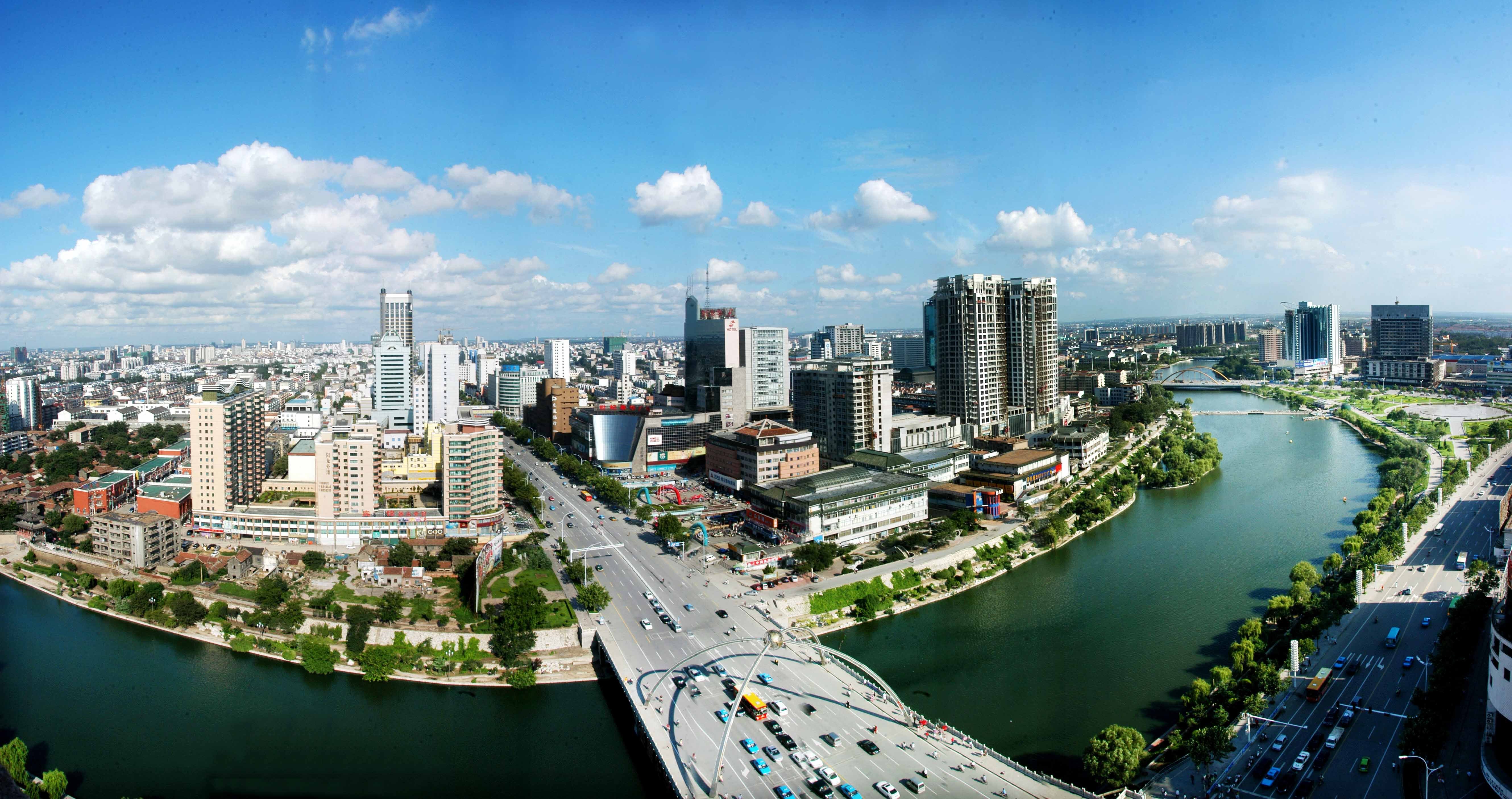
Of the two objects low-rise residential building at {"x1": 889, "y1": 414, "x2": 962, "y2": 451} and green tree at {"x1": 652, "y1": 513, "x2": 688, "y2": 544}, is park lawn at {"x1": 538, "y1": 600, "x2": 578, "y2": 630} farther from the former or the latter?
low-rise residential building at {"x1": 889, "y1": 414, "x2": 962, "y2": 451}

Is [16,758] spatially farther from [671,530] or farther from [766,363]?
[766,363]

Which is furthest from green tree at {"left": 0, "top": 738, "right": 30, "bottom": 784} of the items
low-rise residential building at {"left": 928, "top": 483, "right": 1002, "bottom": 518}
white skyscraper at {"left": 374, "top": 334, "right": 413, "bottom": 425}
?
white skyscraper at {"left": 374, "top": 334, "right": 413, "bottom": 425}

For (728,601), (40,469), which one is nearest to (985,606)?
(728,601)

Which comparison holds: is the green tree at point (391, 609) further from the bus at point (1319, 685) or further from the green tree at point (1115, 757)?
the bus at point (1319, 685)

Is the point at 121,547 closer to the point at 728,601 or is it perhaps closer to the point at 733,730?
the point at 728,601

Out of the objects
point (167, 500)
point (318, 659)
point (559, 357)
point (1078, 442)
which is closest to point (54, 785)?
point (318, 659)

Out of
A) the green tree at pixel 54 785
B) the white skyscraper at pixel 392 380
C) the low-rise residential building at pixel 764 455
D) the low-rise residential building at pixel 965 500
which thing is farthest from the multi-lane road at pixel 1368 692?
the white skyscraper at pixel 392 380
